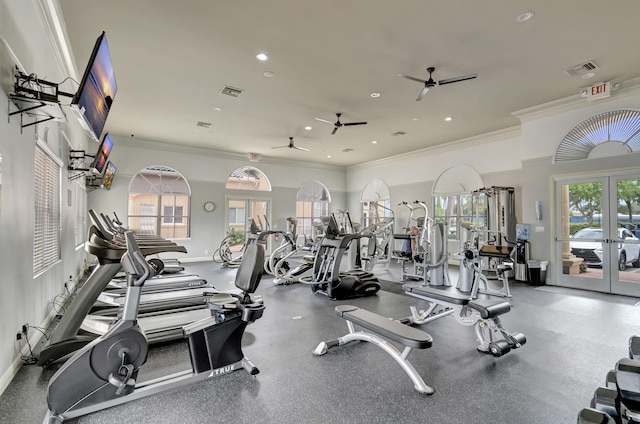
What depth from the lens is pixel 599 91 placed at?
210 inches

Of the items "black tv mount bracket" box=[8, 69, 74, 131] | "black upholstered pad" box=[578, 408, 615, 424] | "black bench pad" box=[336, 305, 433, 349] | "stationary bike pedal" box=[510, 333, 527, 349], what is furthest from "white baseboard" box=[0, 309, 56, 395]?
"stationary bike pedal" box=[510, 333, 527, 349]

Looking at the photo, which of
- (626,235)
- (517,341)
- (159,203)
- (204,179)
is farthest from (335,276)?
(159,203)

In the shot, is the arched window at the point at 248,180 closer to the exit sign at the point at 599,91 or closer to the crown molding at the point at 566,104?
the crown molding at the point at 566,104

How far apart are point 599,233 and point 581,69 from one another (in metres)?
3.15

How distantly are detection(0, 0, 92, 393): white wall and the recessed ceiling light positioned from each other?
500 centimetres

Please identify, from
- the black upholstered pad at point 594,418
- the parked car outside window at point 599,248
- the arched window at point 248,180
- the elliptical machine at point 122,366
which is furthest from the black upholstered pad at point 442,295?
the arched window at point 248,180

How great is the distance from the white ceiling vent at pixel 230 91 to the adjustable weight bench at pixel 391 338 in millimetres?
4410

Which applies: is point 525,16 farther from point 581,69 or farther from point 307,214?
point 307,214

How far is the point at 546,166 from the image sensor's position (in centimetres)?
654

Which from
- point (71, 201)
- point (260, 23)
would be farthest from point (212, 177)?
point (260, 23)

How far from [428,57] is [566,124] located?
3.89m

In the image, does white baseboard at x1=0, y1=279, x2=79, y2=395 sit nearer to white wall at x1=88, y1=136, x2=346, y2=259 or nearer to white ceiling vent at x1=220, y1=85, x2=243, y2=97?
white ceiling vent at x1=220, y1=85, x2=243, y2=97

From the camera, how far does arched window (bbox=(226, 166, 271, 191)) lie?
35.5 feet

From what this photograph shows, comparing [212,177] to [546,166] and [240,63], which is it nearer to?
[240,63]
